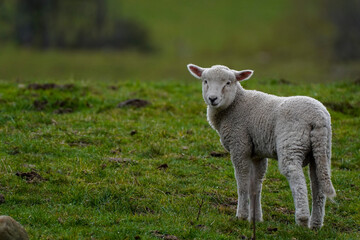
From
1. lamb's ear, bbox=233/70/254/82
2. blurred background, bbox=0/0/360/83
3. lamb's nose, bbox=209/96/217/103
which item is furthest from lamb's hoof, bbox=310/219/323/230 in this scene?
blurred background, bbox=0/0/360/83

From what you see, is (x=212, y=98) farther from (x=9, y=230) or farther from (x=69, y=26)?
(x=69, y=26)

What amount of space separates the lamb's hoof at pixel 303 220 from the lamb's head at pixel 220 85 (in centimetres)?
229

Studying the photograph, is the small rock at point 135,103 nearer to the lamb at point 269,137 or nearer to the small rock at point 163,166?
the small rock at point 163,166

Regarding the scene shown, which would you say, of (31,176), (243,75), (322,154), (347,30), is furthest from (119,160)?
(347,30)

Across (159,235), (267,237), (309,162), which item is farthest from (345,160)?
(159,235)

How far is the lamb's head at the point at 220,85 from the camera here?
8.61 metres

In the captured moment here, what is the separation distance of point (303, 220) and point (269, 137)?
4.64 ft

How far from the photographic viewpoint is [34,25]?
108438 mm

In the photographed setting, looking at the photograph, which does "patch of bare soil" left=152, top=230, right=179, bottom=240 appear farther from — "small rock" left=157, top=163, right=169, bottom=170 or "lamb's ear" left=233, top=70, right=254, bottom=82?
"small rock" left=157, top=163, right=169, bottom=170

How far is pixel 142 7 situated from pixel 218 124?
13613 centimetres

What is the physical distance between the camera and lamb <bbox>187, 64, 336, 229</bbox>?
7684 millimetres

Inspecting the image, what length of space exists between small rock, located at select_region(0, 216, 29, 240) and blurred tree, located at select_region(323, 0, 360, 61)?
3737 inches

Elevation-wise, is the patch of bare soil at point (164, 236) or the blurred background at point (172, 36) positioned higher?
the patch of bare soil at point (164, 236)

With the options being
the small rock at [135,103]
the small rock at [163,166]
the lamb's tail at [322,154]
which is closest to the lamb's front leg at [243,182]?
the lamb's tail at [322,154]
